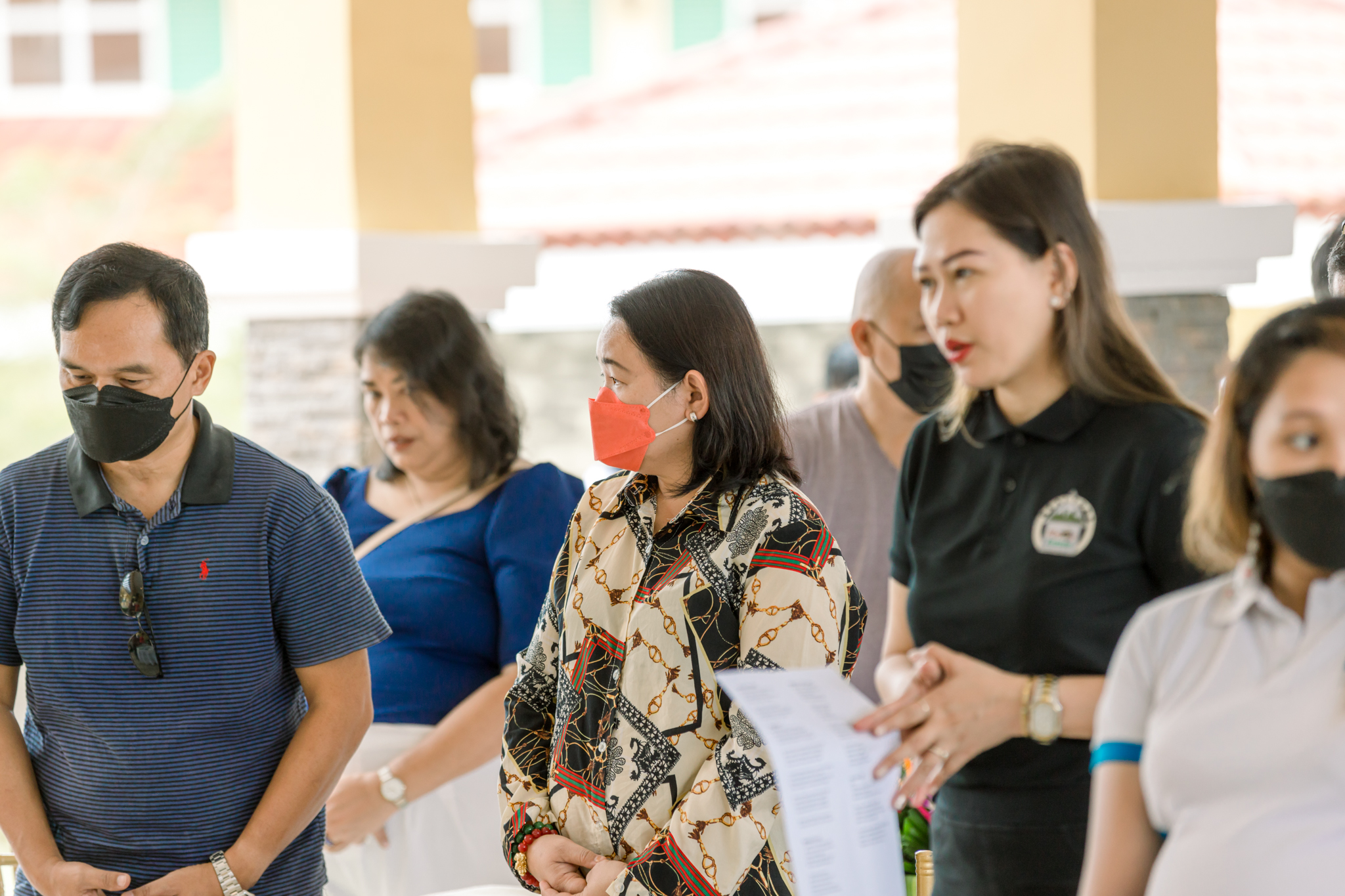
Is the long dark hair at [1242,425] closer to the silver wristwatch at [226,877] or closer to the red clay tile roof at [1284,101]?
the silver wristwatch at [226,877]

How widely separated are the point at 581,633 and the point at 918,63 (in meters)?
9.25

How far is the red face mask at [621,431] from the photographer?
209 cm

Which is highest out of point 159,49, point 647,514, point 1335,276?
point 159,49

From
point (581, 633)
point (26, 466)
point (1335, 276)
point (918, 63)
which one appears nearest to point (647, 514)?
point (581, 633)

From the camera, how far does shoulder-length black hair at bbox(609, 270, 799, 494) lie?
6.92 ft

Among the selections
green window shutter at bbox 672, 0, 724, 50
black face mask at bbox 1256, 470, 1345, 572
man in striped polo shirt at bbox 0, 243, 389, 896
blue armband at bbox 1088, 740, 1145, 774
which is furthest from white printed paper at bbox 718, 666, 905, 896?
green window shutter at bbox 672, 0, 724, 50

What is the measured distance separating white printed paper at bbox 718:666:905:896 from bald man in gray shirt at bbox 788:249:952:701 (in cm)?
150

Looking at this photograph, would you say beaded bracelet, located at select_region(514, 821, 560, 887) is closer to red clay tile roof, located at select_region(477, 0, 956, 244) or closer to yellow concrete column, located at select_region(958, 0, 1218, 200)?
yellow concrete column, located at select_region(958, 0, 1218, 200)

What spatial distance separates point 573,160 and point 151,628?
8302 millimetres

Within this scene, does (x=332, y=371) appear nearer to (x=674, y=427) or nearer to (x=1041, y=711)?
(x=674, y=427)

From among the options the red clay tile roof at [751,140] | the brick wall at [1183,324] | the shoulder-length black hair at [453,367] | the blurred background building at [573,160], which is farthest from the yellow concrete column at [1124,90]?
the red clay tile roof at [751,140]

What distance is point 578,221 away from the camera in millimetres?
8992

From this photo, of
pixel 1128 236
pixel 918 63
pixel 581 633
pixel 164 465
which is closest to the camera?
pixel 581 633

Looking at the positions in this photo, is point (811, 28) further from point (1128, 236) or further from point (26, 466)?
point (26, 466)
